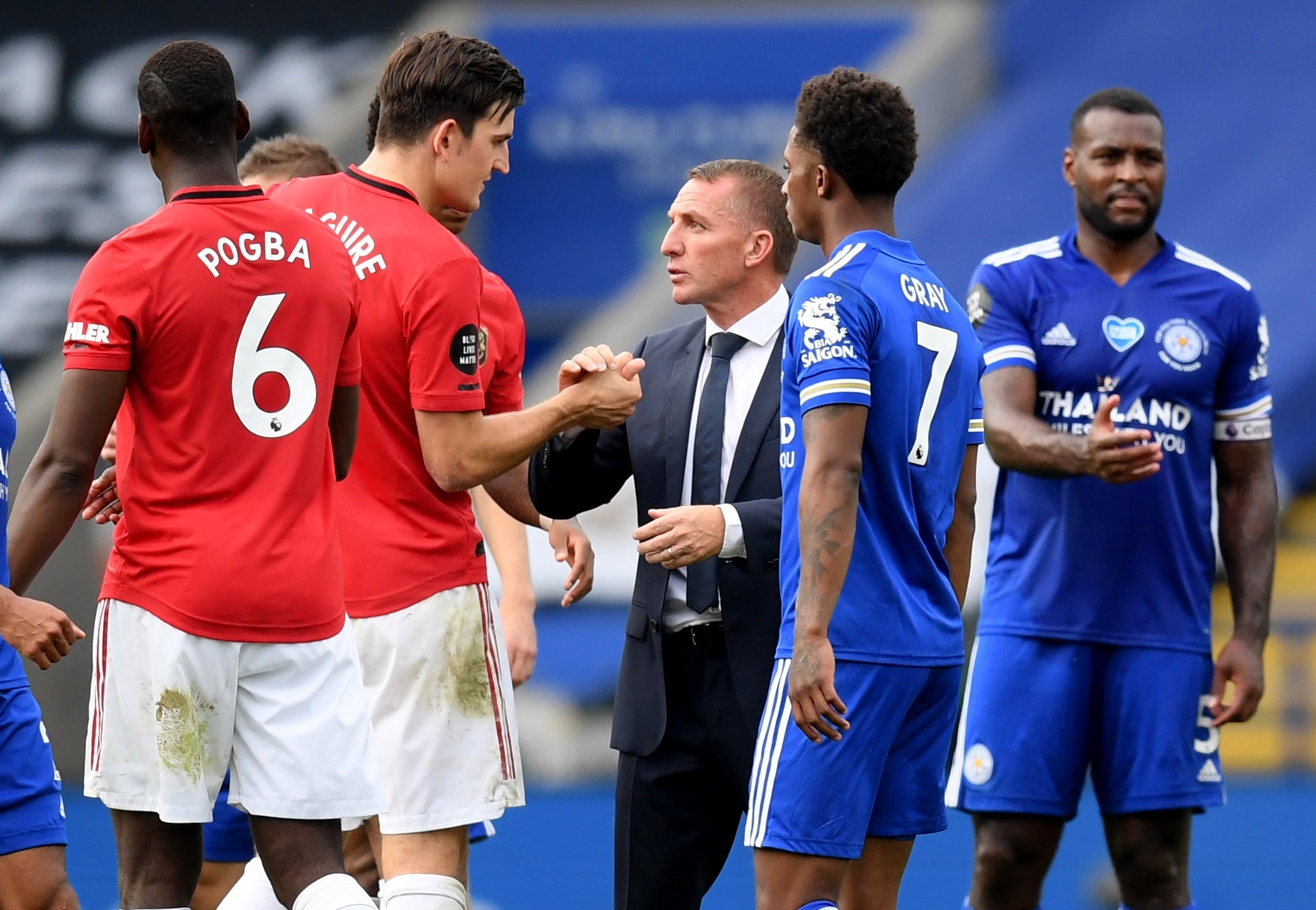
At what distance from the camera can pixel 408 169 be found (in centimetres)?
443

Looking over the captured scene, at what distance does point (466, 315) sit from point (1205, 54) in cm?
1539

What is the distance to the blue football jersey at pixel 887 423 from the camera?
3998 millimetres

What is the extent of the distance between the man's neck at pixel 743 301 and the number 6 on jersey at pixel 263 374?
124 cm

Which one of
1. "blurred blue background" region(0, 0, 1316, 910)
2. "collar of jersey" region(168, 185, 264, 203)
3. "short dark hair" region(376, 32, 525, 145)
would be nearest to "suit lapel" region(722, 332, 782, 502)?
"short dark hair" region(376, 32, 525, 145)

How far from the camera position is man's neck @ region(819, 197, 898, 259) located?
13.8ft

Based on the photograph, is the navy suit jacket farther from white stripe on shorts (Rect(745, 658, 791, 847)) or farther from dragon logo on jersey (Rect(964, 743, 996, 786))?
dragon logo on jersey (Rect(964, 743, 996, 786))

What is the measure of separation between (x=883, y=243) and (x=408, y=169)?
114 centimetres

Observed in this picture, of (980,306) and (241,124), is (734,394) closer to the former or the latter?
(980,306)

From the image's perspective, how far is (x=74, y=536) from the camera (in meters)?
10.9

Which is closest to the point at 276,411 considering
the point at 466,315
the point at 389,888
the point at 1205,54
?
the point at 466,315

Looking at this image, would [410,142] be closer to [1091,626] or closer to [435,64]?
[435,64]

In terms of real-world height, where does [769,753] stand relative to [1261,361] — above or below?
below

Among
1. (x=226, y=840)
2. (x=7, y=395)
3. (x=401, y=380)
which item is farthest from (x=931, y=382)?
(x=226, y=840)

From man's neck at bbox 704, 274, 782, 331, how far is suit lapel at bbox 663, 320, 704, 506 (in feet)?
0.36
